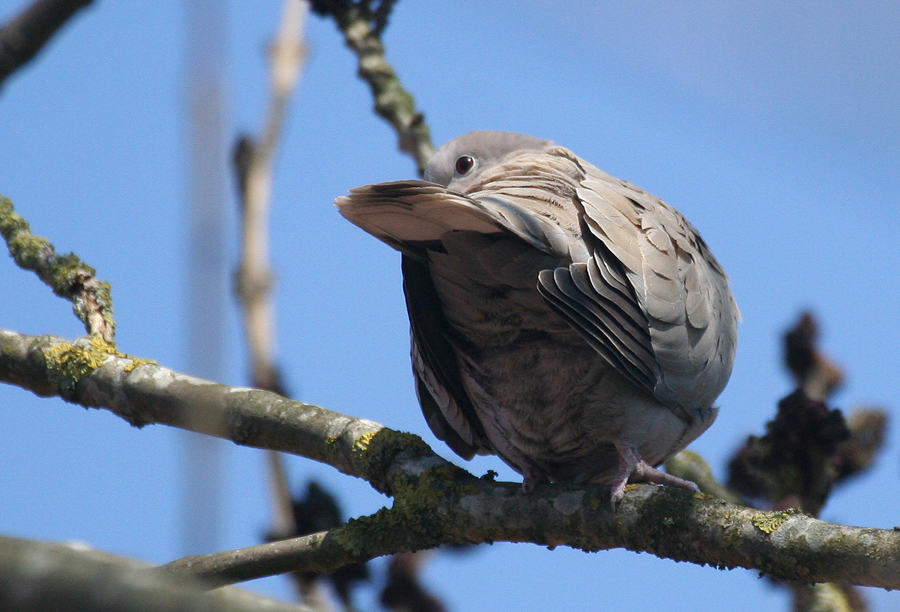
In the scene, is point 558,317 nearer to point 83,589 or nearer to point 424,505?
point 424,505

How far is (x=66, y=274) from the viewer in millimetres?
3758

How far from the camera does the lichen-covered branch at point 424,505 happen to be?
2.56 meters

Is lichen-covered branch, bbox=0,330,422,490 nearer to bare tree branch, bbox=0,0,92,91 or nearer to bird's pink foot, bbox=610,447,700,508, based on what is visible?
bird's pink foot, bbox=610,447,700,508

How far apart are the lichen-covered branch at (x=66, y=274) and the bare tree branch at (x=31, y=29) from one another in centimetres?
70

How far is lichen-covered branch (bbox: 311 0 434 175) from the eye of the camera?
515 cm

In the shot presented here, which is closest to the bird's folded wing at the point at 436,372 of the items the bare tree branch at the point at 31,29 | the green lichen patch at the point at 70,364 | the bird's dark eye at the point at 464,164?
the green lichen patch at the point at 70,364

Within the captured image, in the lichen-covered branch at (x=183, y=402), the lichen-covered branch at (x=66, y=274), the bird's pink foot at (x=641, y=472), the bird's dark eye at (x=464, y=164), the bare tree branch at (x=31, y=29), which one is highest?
the bird's dark eye at (x=464, y=164)

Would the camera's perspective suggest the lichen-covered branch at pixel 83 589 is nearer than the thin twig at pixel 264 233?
Yes

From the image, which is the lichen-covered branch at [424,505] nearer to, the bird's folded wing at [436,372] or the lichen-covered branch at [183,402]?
the lichen-covered branch at [183,402]

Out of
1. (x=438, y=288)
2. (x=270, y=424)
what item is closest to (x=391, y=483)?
(x=270, y=424)

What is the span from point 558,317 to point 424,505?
2.83 ft

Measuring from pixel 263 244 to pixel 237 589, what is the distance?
9.25 ft

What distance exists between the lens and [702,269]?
402cm

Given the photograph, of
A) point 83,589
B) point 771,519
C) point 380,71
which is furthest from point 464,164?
point 83,589
